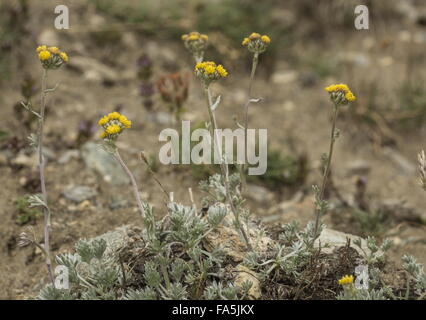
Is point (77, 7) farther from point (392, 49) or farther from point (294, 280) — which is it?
point (294, 280)

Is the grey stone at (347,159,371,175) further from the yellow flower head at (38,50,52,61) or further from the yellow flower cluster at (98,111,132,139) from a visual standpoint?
the yellow flower head at (38,50,52,61)

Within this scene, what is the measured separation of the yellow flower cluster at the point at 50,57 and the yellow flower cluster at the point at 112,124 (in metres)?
0.36

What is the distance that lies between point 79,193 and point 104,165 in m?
0.40

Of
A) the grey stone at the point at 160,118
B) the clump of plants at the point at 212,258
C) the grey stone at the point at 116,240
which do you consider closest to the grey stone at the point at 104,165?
the grey stone at the point at 160,118

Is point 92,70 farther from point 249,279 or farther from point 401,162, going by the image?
point 249,279

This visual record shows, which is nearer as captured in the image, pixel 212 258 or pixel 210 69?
pixel 210 69

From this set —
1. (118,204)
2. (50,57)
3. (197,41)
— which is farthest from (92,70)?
(50,57)

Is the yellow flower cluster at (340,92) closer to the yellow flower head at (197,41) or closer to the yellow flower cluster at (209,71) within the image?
the yellow flower cluster at (209,71)

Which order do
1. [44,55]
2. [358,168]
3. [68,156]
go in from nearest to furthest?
[44,55], [68,156], [358,168]

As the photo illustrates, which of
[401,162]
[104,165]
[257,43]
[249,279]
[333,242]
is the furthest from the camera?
[401,162]

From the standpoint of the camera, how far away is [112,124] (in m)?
2.65

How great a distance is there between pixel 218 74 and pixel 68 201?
1.91m

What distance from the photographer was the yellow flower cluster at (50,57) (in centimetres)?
260
